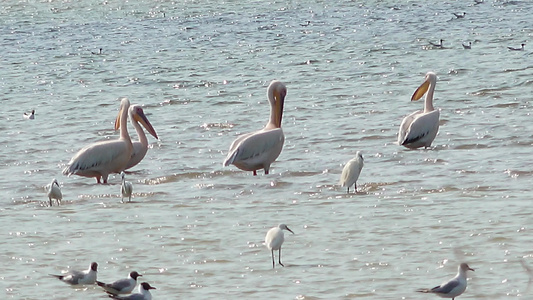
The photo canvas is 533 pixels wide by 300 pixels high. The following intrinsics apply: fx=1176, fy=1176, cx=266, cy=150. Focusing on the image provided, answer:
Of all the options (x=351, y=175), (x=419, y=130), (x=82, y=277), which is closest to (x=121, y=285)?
(x=82, y=277)

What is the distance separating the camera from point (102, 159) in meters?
10.8

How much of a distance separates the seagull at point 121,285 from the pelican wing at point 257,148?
4436mm

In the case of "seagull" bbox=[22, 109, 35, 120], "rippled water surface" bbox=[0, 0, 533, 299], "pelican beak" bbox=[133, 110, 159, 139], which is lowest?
"rippled water surface" bbox=[0, 0, 533, 299]

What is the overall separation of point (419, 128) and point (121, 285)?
5.94 m

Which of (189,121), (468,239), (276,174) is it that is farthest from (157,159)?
(468,239)

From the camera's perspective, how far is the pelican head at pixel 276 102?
11.6 meters

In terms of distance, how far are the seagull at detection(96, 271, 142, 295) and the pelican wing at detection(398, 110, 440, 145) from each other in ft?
18.6

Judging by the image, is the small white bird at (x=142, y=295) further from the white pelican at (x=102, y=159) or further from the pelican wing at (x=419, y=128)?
the pelican wing at (x=419, y=128)

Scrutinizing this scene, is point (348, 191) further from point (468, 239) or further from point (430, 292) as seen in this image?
point (430, 292)

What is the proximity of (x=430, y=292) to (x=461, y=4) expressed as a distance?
27.6m

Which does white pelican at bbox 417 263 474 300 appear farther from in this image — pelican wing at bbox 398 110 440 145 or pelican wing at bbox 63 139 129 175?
pelican wing at bbox 398 110 440 145

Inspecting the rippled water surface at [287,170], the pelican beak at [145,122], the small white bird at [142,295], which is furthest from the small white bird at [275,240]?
the pelican beak at [145,122]

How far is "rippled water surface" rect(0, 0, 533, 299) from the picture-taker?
257 inches

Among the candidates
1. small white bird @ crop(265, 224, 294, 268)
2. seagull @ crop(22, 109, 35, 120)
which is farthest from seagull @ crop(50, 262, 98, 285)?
seagull @ crop(22, 109, 35, 120)
